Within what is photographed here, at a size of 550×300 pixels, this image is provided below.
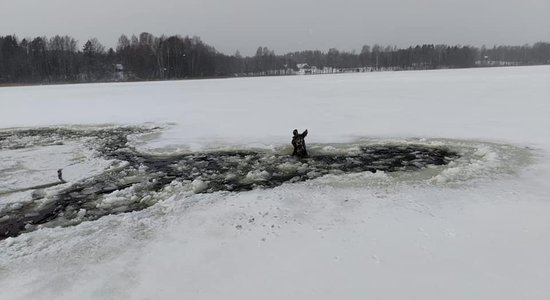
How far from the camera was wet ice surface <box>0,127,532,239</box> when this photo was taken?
5.39 m

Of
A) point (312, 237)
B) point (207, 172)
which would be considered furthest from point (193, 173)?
point (312, 237)

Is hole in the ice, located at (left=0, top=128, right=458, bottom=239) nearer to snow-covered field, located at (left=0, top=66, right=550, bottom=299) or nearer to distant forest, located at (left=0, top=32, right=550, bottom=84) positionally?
snow-covered field, located at (left=0, top=66, right=550, bottom=299)

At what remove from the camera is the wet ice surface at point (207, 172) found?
17.7 ft

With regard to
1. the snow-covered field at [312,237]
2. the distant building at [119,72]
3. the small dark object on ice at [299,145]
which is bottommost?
the snow-covered field at [312,237]

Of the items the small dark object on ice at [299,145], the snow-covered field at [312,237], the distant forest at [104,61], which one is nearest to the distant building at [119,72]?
the distant forest at [104,61]

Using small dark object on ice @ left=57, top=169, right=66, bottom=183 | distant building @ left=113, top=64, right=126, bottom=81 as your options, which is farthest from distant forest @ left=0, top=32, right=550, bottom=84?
small dark object on ice @ left=57, top=169, right=66, bottom=183

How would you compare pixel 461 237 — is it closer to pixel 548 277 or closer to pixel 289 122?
pixel 548 277

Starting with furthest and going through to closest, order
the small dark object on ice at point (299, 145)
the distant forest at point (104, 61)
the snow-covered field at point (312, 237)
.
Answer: the distant forest at point (104, 61)
the small dark object on ice at point (299, 145)
the snow-covered field at point (312, 237)

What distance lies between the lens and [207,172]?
23.0ft

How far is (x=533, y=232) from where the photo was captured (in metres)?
4.02

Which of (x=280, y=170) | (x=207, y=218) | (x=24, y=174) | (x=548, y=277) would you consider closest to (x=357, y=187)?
(x=280, y=170)

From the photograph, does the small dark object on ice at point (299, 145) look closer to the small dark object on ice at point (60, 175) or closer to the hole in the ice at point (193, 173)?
the hole in the ice at point (193, 173)

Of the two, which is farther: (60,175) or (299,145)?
(299,145)

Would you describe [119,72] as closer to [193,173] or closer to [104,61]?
[104,61]
